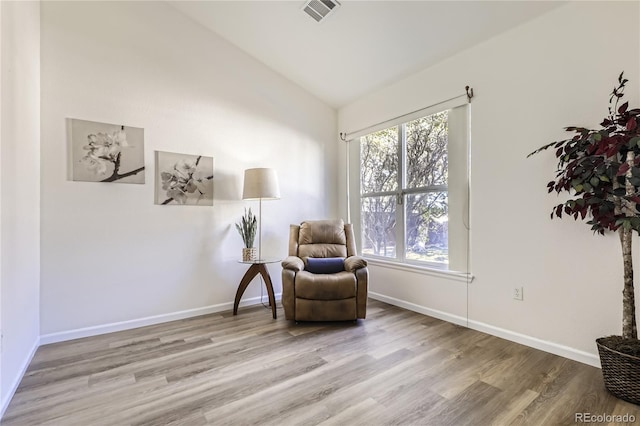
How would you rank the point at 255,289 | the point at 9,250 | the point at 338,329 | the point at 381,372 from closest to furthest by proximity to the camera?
the point at 9,250 < the point at 381,372 < the point at 338,329 < the point at 255,289

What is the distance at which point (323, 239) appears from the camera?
3461 mm

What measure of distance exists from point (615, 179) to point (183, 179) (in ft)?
11.0

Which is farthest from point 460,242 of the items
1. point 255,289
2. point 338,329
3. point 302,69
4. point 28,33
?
point 28,33

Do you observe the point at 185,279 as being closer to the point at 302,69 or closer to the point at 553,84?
the point at 302,69

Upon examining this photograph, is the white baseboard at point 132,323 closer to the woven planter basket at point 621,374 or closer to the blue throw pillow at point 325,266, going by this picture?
the blue throw pillow at point 325,266

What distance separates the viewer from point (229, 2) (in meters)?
2.83

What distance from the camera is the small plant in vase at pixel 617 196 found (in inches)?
63.4

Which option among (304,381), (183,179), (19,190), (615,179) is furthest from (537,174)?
(19,190)

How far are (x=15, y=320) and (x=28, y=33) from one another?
193cm

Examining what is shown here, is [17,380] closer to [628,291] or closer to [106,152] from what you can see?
[106,152]

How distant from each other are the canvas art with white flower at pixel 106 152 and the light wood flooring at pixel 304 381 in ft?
4.60

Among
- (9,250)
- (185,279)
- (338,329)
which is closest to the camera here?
(9,250)

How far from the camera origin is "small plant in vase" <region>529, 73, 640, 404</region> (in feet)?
5.29

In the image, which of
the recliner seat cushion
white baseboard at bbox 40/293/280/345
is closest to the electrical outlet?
the recliner seat cushion
